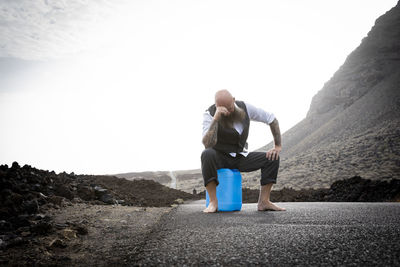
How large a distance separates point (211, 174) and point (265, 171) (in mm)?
718

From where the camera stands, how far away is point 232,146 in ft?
12.0

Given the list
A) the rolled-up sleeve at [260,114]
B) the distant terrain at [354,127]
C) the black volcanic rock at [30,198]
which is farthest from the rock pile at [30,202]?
the distant terrain at [354,127]

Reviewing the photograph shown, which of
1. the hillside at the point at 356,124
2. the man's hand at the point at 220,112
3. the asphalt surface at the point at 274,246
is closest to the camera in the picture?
the asphalt surface at the point at 274,246

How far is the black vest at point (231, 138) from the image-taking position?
3.57 metres

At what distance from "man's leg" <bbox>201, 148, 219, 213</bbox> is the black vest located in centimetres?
18

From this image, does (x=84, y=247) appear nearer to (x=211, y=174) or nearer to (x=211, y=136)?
(x=211, y=174)

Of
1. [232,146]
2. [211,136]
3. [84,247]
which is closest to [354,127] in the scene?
[232,146]

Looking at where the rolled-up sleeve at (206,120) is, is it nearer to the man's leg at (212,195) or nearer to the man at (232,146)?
the man at (232,146)

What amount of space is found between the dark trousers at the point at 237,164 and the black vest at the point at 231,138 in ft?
0.28

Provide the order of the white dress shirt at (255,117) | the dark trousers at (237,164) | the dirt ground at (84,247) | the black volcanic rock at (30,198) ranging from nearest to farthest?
the dirt ground at (84,247) → the black volcanic rock at (30,198) → the dark trousers at (237,164) → the white dress shirt at (255,117)

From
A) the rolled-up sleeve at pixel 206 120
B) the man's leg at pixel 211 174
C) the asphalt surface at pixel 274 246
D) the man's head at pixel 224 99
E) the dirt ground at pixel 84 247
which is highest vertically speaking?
the man's head at pixel 224 99

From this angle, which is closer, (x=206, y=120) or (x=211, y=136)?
(x=211, y=136)

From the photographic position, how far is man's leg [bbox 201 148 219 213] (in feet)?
11.1

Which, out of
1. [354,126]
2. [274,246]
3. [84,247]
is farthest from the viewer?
[354,126]
